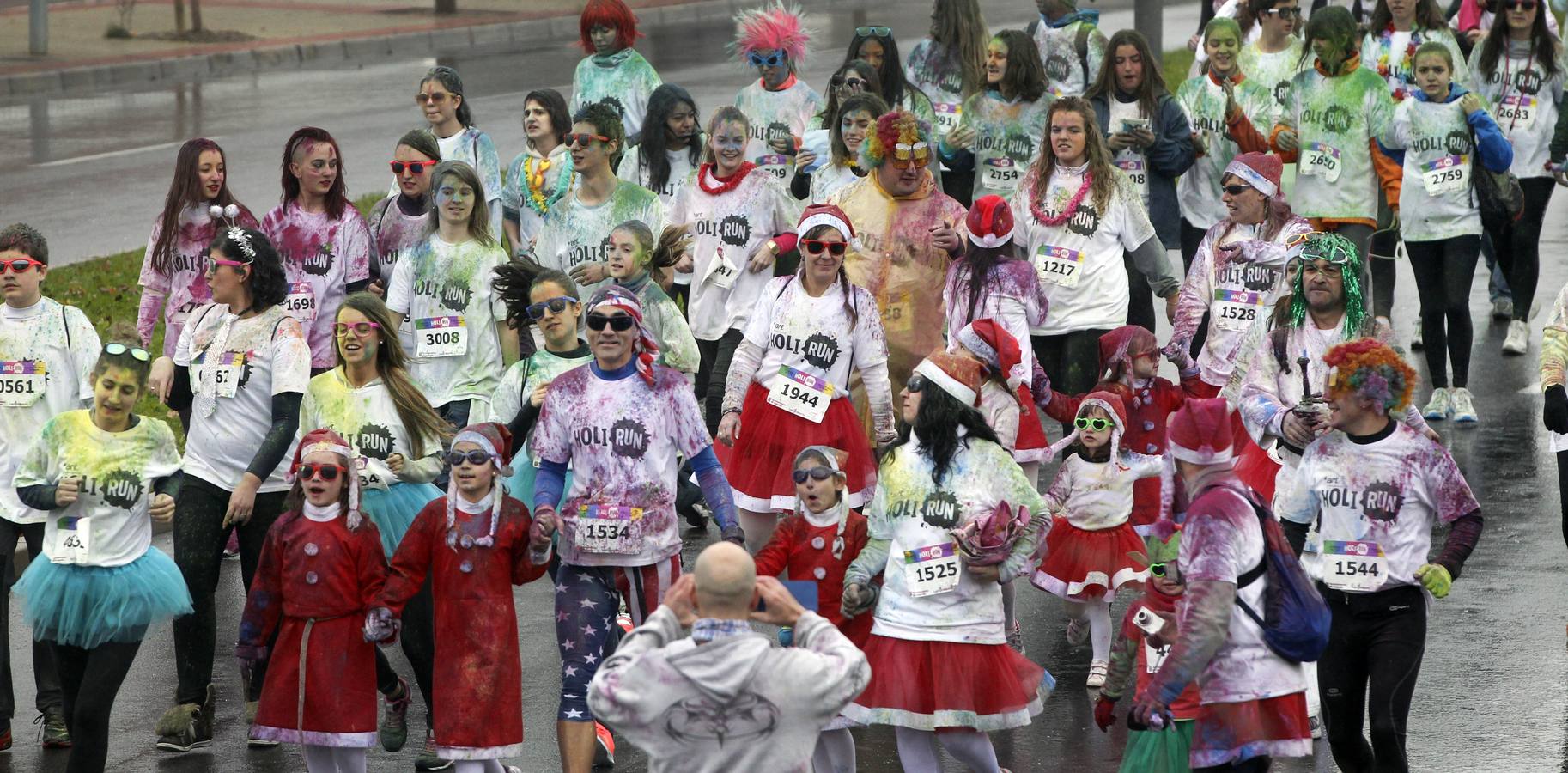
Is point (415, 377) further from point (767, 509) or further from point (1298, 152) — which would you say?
point (1298, 152)

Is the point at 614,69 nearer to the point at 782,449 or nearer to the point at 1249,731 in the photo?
the point at 782,449

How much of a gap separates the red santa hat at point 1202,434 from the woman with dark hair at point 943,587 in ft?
2.44

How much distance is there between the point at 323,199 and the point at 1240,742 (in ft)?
17.5

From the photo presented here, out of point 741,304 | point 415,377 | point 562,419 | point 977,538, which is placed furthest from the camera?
point 741,304

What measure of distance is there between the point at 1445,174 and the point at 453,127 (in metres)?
5.38

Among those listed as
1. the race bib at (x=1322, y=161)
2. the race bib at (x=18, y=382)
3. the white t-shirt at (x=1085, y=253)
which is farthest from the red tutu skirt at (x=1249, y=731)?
the race bib at (x=1322, y=161)

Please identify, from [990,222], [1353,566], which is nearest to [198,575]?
[990,222]

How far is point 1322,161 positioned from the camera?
492 inches

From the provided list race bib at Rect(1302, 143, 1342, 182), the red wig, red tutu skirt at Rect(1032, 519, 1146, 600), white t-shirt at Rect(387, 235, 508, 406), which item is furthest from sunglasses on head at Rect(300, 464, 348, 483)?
race bib at Rect(1302, 143, 1342, 182)

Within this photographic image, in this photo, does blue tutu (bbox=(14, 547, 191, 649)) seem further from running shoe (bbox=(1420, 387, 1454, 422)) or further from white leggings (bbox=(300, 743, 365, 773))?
running shoe (bbox=(1420, 387, 1454, 422))

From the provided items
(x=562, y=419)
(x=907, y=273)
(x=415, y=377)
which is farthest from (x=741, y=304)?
(x=562, y=419)

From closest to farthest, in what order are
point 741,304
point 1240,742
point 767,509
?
point 1240,742
point 767,509
point 741,304

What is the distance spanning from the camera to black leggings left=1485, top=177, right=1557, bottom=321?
13398 mm

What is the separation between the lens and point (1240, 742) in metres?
6.59
